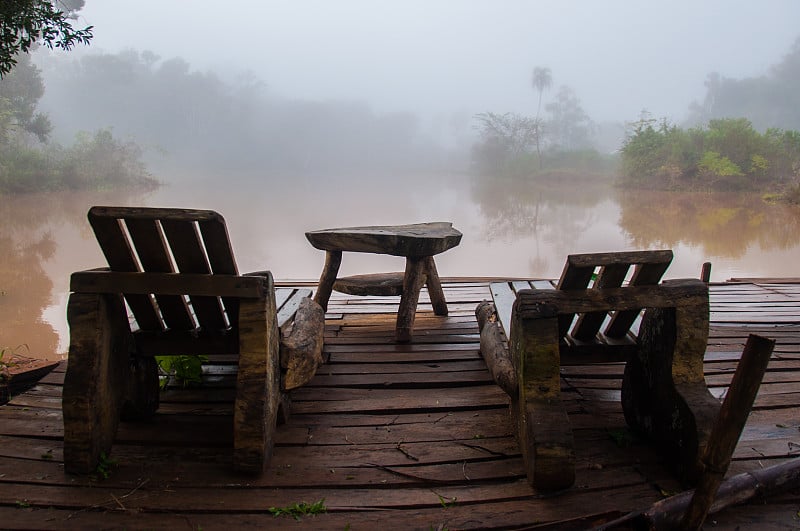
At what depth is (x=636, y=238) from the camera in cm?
1491

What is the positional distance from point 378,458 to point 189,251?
96cm

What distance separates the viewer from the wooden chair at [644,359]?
69.0 inches

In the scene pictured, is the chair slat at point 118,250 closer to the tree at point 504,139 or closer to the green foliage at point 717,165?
the green foliage at point 717,165

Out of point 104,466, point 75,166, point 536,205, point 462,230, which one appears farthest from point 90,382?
point 75,166

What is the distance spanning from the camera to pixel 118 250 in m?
1.89

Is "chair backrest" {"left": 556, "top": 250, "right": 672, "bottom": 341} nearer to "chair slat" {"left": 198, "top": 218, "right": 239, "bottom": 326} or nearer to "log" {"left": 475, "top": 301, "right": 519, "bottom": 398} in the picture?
"log" {"left": 475, "top": 301, "right": 519, "bottom": 398}

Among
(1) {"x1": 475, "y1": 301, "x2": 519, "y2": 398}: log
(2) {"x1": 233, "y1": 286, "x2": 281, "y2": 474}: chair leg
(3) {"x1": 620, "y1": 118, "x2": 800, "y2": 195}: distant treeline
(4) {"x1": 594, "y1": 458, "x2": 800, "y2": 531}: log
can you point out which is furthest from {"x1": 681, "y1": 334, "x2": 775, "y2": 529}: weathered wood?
(3) {"x1": 620, "y1": 118, "x2": 800, "y2": 195}: distant treeline

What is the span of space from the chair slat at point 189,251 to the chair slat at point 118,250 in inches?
5.9

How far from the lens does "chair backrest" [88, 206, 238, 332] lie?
1771 mm

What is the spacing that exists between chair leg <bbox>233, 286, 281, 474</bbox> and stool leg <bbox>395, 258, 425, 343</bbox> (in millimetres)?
1388

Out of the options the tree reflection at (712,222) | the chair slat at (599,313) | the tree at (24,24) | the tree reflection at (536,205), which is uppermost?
the tree at (24,24)

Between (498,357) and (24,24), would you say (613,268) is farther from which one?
(24,24)

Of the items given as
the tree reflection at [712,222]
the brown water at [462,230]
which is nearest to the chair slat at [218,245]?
the brown water at [462,230]

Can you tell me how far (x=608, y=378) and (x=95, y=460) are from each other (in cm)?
220
